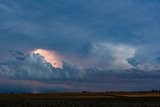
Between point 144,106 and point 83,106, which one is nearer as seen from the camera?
point 83,106

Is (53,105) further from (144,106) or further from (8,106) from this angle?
(144,106)

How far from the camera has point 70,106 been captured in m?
45.7

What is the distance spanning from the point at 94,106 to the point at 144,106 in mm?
6159

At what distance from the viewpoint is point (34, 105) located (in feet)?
153

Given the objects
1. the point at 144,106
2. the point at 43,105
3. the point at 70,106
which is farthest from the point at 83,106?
the point at 144,106

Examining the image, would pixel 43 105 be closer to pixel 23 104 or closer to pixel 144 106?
pixel 23 104

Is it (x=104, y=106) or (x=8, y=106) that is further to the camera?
(x=104, y=106)

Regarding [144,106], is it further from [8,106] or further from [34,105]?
[8,106]

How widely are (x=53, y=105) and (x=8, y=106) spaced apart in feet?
16.8

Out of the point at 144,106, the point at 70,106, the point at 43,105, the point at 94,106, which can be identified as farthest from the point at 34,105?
the point at 144,106

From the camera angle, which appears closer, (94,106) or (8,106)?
(8,106)

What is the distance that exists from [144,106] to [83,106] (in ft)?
26.8

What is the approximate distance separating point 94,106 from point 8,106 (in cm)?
1035

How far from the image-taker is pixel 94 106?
159ft
